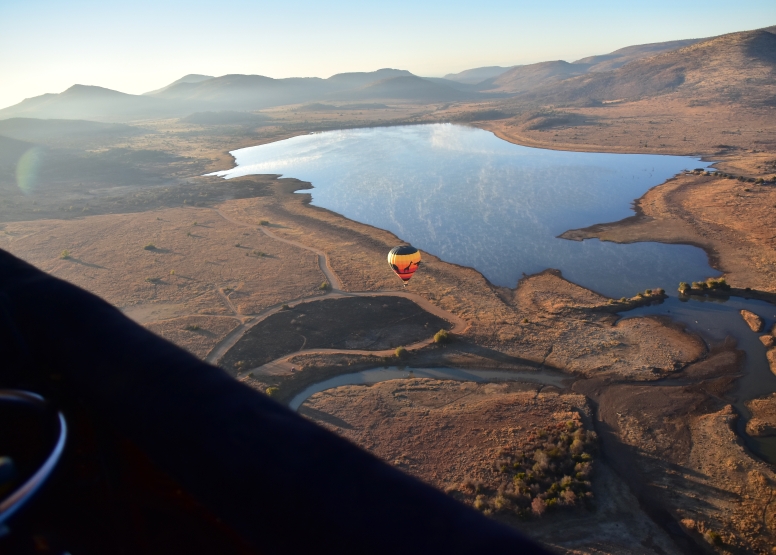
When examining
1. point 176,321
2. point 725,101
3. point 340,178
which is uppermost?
point 725,101

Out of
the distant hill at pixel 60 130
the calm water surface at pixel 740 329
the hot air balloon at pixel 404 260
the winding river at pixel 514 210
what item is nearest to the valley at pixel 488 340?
the calm water surface at pixel 740 329

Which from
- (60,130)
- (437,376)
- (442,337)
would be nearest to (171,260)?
(442,337)

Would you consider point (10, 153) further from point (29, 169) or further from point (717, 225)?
point (717, 225)

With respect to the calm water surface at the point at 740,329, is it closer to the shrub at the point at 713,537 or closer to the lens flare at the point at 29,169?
the shrub at the point at 713,537

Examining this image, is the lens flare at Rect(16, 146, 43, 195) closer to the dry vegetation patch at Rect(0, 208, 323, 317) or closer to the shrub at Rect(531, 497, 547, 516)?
the dry vegetation patch at Rect(0, 208, 323, 317)

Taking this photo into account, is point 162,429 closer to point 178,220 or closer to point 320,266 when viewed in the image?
point 320,266

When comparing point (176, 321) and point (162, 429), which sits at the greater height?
point (162, 429)

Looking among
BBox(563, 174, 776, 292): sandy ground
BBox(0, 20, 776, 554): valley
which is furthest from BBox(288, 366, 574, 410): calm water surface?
BBox(563, 174, 776, 292): sandy ground

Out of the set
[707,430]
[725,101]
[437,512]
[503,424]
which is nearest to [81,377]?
[437,512]
